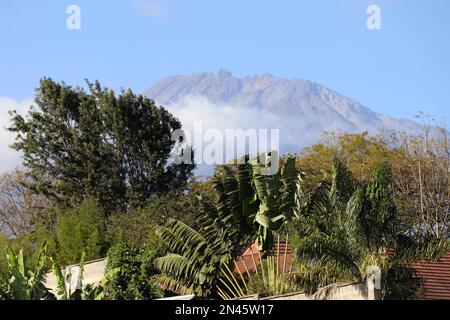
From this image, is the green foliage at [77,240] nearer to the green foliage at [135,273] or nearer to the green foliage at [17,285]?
the green foliage at [135,273]

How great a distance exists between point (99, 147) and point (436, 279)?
82.0ft

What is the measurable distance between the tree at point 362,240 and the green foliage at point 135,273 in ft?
27.9

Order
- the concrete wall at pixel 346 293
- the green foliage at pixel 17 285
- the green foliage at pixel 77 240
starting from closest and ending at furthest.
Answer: the green foliage at pixel 17 285
the concrete wall at pixel 346 293
the green foliage at pixel 77 240

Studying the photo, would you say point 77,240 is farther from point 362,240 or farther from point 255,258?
point 362,240

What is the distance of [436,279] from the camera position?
3077 centimetres

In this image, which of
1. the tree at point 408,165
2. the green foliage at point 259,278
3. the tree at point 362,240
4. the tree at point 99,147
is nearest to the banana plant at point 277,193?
the green foliage at point 259,278

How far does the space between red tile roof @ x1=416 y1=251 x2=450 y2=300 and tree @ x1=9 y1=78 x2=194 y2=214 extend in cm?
2156

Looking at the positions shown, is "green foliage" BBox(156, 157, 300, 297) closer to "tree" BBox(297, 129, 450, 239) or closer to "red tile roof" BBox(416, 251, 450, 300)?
"red tile roof" BBox(416, 251, 450, 300)

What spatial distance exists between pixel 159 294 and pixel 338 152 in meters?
23.0

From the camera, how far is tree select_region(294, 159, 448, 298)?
23.9 metres

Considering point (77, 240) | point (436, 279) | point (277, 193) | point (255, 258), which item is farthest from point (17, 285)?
point (77, 240)

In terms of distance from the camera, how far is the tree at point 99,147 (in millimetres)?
51188

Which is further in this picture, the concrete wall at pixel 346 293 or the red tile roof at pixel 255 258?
the red tile roof at pixel 255 258
